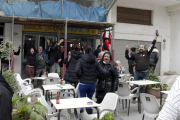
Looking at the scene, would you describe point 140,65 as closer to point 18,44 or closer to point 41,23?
point 41,23

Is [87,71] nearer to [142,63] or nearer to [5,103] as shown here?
[142,63]

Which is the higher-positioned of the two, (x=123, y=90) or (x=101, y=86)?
(x=101, y=86)

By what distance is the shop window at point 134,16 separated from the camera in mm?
15344

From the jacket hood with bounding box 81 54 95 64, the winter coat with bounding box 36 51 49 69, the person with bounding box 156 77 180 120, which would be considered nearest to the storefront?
the winter coat with bounding box 36 51 49 69

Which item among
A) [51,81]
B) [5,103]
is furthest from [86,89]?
[5,103]

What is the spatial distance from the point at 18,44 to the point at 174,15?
12.5 metres

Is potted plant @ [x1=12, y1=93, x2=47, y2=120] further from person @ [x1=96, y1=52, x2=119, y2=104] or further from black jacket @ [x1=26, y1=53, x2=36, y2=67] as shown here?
black jacket @ [x1=26, y1=53, x2=36, y2=67]

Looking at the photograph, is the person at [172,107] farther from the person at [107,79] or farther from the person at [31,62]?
the person at [31,62]

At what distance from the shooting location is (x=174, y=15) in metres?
17.0

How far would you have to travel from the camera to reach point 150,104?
473 cm

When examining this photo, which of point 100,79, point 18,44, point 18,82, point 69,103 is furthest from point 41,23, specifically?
point 69,103

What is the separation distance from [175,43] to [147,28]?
2.82 meters

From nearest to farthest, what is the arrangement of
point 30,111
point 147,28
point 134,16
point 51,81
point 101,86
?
point 30,111 < point 101,86 < point 51,81 < point 134,16 < point 147,28

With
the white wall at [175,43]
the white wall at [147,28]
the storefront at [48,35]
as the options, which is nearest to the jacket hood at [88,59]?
the storefront at [48,35]
